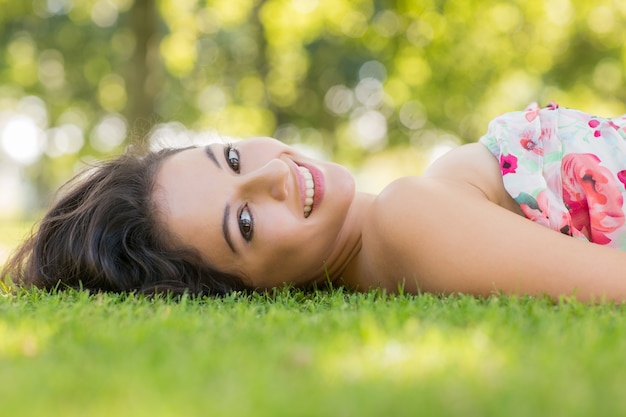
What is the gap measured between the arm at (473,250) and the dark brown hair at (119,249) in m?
0.84

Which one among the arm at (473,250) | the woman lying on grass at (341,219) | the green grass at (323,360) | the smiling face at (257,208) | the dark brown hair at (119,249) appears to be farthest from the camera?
the dark brown hair at (119,249)

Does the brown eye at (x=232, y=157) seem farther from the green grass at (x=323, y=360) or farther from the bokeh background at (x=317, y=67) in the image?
the bokeh background at (x=317, y=67)

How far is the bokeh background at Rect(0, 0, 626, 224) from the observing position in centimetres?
1844

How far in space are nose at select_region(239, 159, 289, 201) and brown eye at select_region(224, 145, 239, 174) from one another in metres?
0.15

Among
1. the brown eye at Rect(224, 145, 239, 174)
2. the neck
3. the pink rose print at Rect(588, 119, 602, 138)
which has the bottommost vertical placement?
the neck

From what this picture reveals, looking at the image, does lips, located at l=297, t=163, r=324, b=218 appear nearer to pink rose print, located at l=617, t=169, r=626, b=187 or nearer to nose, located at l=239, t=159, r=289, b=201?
nose, located at l=239, t=159, r=289, b=201

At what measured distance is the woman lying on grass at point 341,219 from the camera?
3.01 metres

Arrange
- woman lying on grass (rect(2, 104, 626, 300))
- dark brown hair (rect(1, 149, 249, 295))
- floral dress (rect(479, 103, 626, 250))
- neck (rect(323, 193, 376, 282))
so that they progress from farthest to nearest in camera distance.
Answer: neck (rect(323, 193, 376, 282))
dark brown hair (rect(1, 149, 249, 295))
floral dress (rect(479, 103, 626, 250))
woman lying on grass (rect(2, 104, 626, 300))

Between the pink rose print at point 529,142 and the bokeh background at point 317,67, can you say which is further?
the bokeh background at point 317,67

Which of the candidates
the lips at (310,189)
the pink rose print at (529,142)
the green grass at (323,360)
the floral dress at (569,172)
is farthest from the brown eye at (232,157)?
the pink rose print at (529,142)

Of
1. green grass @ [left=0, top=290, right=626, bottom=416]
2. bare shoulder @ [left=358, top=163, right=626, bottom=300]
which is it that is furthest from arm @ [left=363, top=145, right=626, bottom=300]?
green grass @ [left=0, top=290, right=626, bottom=416]

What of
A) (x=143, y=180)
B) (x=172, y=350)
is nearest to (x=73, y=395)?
(x=172, y=350)

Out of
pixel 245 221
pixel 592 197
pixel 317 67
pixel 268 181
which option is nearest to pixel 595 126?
pixel 592 197

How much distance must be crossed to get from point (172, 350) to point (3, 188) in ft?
141
